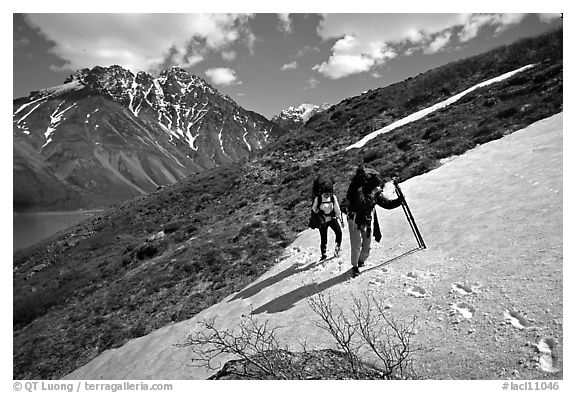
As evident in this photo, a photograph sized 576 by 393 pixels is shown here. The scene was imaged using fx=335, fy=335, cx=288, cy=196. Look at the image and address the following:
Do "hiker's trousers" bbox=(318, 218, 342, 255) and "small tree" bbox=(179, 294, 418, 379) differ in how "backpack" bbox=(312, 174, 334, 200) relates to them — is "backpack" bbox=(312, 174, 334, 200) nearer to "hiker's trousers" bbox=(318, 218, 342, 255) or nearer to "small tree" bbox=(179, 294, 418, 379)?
"hiker's trousers" bbox=(318, 218, 342, 255)

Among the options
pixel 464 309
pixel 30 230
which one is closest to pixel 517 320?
pixel 464 309

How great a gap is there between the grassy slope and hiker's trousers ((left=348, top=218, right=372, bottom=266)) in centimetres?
484

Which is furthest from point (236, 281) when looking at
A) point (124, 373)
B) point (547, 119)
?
point (547, 119)

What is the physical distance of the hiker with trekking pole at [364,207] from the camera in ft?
26.6

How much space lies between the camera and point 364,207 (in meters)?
8.09

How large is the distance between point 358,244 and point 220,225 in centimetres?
1430

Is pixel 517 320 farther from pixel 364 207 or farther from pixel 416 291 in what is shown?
pixel 364 207

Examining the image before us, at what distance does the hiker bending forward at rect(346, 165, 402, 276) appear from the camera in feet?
26.6

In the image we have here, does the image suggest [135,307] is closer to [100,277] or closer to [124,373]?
[124,373]

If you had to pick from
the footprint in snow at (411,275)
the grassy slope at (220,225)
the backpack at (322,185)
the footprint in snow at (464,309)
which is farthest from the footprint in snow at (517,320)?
the grassy slope at (220,225)

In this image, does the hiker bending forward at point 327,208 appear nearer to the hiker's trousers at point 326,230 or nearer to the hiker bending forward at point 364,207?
the hiker's trousers at point 326,230
